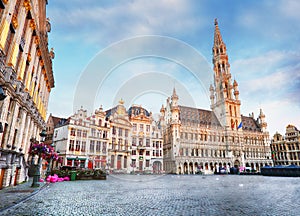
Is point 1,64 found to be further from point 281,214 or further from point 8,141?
point 281,214

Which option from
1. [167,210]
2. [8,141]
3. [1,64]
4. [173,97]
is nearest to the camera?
[167,210]

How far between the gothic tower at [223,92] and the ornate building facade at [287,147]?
2071cm

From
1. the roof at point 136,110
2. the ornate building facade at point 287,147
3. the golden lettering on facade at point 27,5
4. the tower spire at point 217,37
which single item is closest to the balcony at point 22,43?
the golden lettering on facade at point 27,5

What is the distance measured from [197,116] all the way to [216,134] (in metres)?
8.92

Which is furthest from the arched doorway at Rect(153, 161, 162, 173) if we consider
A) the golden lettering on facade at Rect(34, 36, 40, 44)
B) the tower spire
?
the tower spire

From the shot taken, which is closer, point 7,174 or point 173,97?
point 7,174

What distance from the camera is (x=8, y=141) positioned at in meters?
12.2

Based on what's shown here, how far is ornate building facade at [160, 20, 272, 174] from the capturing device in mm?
56750

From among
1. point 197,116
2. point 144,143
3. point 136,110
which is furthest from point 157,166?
point 197,116

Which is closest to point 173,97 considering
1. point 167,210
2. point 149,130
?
point 149,130

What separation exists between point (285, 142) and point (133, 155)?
63368mm

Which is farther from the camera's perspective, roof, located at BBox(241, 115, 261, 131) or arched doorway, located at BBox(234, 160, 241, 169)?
roof, located at BBox(241, 115, 261, 131)

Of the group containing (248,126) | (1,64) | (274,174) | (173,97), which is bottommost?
(274,174)

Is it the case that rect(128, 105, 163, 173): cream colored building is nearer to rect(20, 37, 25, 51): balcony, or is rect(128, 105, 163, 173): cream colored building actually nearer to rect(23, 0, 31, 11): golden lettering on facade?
rect(20, 37, 25, 51): balcony
